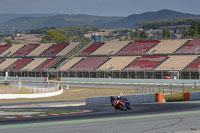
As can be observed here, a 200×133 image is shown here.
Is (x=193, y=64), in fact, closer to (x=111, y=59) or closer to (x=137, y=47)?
(x=111, y=59)

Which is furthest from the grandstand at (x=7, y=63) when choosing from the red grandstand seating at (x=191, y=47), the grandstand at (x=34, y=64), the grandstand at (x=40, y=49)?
the red grandstand seating at (x=191, y=47)

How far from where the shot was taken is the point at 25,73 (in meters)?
95.8

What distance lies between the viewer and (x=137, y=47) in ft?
315

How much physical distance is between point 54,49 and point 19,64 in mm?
10366

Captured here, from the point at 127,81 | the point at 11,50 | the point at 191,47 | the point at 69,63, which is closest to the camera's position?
the point at 127,81

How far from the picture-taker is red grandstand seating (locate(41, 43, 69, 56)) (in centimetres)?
10819

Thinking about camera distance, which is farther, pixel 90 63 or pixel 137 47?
pixel 137 47

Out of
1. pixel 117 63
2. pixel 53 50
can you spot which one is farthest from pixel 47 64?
pixel 117 63

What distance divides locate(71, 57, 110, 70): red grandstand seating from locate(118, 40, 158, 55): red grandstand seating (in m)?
4.83

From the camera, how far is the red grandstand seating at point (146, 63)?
265 feet

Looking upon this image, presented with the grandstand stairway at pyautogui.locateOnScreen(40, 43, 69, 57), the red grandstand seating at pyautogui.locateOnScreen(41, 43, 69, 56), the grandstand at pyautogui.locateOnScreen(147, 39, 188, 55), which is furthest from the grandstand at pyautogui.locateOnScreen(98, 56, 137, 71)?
the red grandstand seating at pyautogui.locateOnScreen(41, 43, 69, 56)

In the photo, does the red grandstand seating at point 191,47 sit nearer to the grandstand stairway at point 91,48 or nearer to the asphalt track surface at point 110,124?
the grandstand stairway at point 91,48

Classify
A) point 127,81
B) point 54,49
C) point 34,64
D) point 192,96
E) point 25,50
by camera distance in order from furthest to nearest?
point 25,50, point 54,49, point 34,64, point 127,81, point 192,96

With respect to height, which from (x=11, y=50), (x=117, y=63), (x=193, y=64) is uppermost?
(x=11, y=50)
